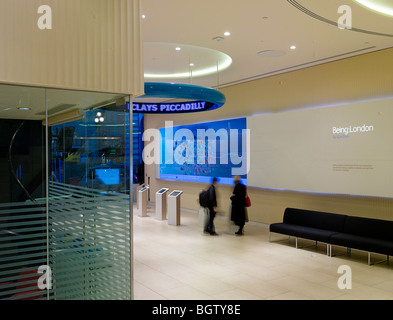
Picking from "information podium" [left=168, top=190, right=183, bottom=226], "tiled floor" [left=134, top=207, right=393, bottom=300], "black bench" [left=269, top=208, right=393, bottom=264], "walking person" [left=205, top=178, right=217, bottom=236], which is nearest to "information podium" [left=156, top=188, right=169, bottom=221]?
"information podium" [left=168, top=190, right=183, bottom=226]

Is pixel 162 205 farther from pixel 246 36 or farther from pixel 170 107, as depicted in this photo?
pixel 246 36

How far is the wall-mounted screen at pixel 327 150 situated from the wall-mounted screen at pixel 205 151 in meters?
0.71

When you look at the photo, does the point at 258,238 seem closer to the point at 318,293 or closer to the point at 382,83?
the point at 318,293

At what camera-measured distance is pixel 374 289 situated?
6.86 meters

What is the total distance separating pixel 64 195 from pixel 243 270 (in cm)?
485

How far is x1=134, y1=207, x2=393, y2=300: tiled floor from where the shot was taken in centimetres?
664

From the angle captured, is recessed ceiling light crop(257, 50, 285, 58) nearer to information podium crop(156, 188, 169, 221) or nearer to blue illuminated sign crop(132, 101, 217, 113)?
blue illuminated sign crop(132, 101, 217, 113)

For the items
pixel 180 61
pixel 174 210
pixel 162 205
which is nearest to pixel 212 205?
pixel 174 210

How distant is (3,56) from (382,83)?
8.83 meters

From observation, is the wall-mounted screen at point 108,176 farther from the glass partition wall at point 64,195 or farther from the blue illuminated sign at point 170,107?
the blue illuminated sign at point 170,107

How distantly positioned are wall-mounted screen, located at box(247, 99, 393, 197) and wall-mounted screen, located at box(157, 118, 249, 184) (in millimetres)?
714

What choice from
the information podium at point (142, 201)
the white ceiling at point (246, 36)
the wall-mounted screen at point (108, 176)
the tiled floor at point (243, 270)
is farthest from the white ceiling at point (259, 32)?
the information podium at point (142, 201)

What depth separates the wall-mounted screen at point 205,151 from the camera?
13.7m
